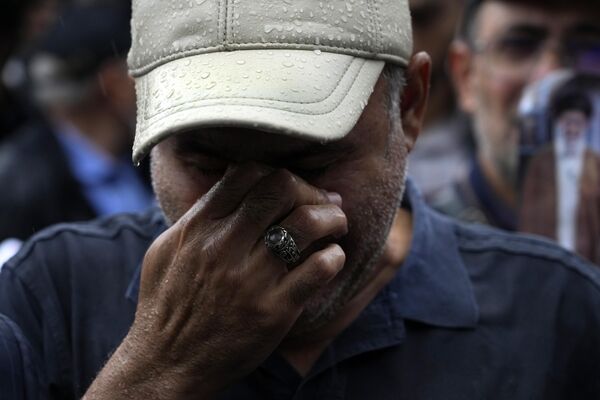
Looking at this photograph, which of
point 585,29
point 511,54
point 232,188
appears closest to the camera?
point 232,188

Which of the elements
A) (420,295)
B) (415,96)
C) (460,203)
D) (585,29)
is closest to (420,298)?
(420,295)

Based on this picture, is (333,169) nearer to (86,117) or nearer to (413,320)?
(413,320)

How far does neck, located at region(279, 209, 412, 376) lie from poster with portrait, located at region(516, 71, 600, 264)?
0.78m

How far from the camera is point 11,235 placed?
5047 mm

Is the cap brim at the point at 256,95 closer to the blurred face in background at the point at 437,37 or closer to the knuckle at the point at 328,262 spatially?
the knuckle at the point at 328,262

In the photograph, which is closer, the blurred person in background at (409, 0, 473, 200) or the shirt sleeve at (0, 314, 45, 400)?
the shirt sleeve at (0, 314, 45, 400)

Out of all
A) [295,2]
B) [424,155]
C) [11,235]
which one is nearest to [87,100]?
[11,235]

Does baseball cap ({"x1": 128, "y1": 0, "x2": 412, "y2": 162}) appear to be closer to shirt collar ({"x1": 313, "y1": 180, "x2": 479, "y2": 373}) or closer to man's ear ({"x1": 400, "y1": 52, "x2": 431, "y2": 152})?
man's ear ({"x1": 400, "y1": 52, "x2": 431, "y2": 152})

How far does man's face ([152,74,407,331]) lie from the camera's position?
232 cm

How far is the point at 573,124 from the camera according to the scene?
3645 millimetres

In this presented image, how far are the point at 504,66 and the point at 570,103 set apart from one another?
815mm

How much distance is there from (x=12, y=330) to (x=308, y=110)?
780 mm

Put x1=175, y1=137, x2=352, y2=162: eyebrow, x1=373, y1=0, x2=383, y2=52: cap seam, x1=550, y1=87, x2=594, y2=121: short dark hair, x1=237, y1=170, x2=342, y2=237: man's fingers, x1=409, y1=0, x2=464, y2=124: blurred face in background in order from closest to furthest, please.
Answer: x1=237, y1=170, x2=342, y2=237: man's fingers → x1=175, y1=137, x2=352, y2=162: eyebrow → x1=373, y1=0, x2=383, y2=52: cap seam → x1=550, y1=87, x2=594, y2=121: short dark hair → x1=409, y1=0, x2=464, y2=124: blurred face in background

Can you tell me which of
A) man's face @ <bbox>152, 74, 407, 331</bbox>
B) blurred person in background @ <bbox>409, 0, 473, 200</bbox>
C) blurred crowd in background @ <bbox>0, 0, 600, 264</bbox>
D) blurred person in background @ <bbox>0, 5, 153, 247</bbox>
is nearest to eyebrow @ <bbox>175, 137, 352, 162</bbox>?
man's face @ <bbox>152, 74, 407, 331</bbox>
